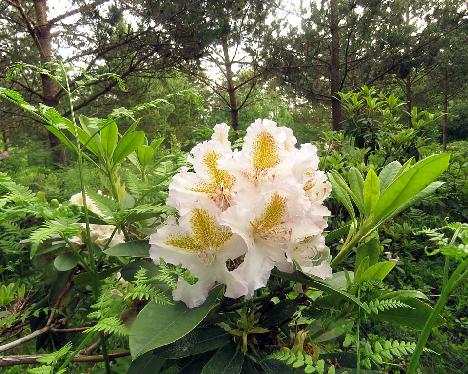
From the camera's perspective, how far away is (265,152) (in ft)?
2.69

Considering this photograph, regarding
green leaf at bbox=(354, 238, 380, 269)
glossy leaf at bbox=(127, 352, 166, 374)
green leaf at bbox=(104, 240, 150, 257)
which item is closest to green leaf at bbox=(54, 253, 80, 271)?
green leaf at bbox=(104, 240, 150, 257)

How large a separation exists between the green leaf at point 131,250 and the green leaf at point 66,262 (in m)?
0.24

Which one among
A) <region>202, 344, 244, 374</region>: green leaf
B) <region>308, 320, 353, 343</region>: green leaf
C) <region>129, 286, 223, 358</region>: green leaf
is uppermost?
<region>129, 286, 223, 358</region>: green leaf

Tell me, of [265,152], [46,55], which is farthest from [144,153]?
[46,55]

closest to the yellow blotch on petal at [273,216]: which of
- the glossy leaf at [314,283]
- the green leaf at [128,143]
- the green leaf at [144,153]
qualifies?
the glossy leaf at [314,283]

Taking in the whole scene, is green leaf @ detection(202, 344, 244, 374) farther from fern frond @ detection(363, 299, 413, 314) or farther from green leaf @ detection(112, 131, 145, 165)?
green leaf @ detection(112, 131, 145, 165)

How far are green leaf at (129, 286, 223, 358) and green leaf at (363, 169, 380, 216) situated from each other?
1.16ft

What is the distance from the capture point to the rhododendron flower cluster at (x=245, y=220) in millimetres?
743

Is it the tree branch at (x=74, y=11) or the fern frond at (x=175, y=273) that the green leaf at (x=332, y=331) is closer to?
the fern frond at (x=175, y=273)

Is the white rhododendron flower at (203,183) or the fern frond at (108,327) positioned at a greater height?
the white rhododendron flower at (203,183)

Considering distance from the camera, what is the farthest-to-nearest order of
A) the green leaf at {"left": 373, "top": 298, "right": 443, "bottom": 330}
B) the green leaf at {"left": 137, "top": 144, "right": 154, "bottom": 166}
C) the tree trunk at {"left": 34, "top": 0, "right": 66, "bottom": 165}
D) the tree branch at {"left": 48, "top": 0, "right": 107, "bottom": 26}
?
the tree branch at {"left": 48, "top": 0, "right": 107, "bottom": 26}, the tree trunk at {"left": 34, "top": 0, "right": 66, "bottom": 165}, the green leaf at {"left": 137, "top": 144, "right": 154, "bottom": 166}, the green leaf at {"left": 373, "top": 298, "right": 443, "bottom": 330}

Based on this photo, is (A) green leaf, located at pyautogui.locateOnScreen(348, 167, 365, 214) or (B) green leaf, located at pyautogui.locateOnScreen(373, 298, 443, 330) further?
(A) green leaf, located at pyautogui.locateOnScreen(348, 167, 365, 214)

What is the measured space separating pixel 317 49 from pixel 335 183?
945 cm

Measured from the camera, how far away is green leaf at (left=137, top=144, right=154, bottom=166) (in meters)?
1.20
